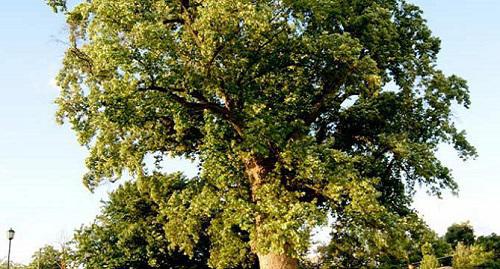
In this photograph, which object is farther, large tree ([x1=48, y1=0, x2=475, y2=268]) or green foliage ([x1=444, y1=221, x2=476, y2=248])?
green foliage ([x1=444, y1=221, x2=476, y2=248])

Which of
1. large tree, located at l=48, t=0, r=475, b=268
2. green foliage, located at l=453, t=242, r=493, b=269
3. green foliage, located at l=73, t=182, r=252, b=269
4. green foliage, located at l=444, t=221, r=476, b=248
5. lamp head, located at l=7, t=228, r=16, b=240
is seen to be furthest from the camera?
green foliage, located at l=444, t=221, r=476, b=248

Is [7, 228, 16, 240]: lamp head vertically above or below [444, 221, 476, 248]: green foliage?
above

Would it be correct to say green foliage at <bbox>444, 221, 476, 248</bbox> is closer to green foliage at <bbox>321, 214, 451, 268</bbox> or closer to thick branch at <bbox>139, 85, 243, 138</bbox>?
green foliage at <bbox>321, 214, 451, 268</bbox>

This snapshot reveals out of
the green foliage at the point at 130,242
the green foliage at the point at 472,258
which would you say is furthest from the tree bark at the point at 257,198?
the green foliage at the point at 472,258

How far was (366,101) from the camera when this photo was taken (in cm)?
2122

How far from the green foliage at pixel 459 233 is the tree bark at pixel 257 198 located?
27.7 m

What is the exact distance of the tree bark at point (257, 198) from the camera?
18.8 metres

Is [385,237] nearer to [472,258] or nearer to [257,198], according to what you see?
[257,198]

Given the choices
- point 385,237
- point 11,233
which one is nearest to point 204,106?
point 385,237

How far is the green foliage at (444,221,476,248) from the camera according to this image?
42.4m

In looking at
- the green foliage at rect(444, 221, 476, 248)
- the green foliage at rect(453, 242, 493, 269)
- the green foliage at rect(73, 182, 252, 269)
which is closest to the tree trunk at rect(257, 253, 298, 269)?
the green foliage at rect(73, 182, 252, 269)

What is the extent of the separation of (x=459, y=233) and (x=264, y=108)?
30.8 metres

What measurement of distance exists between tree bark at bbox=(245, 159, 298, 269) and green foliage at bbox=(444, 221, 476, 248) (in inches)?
1092

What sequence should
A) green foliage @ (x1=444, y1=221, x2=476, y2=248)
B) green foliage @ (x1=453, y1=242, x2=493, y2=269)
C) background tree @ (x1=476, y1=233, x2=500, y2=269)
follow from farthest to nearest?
green foliage @ (x1=444, y1=221, x2=476, y2=248) < green foliage @ (x1=453, y1=242, x2=493, y2=269) < background tree @ (x1=476, y1=233, x2=500, y2=269)
